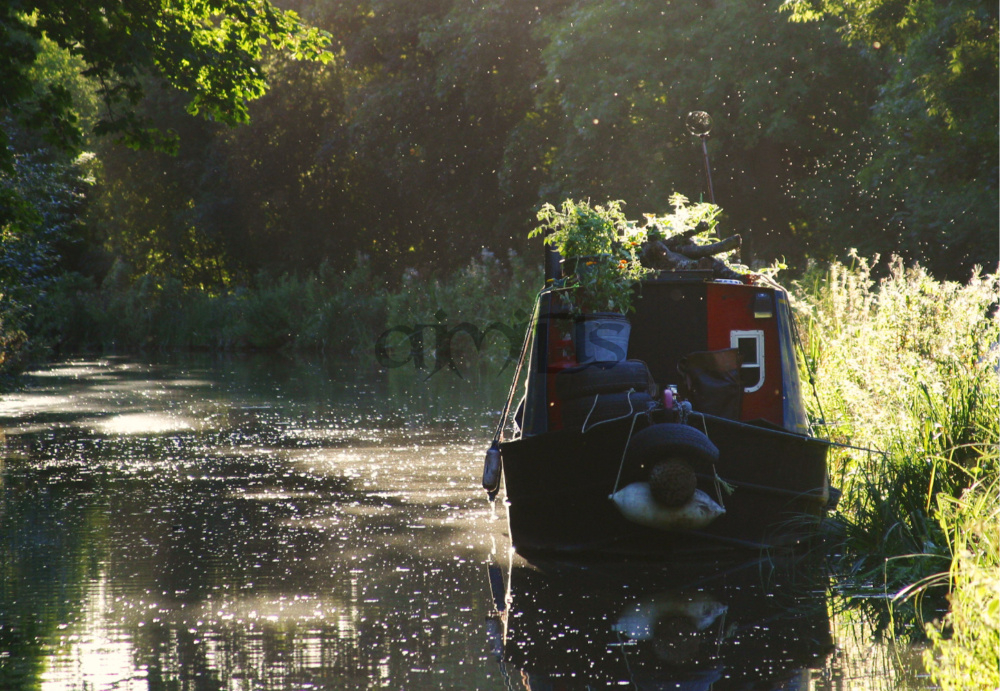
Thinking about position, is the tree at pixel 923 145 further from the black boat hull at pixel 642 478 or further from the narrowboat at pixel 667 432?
the black boat hull at pixel 642 478

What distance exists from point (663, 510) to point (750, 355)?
6.27 feet

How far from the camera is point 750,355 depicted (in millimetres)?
8789

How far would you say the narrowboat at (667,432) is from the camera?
24.2 ft

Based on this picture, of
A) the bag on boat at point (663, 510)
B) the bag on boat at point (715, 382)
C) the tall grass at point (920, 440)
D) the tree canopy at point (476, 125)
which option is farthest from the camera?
the tree canopy at point (476, 125)

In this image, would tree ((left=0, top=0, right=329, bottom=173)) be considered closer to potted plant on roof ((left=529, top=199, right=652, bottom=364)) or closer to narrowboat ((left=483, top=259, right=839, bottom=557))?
potted plant on roof ((left=529, top=199, right=652, bottom=364))

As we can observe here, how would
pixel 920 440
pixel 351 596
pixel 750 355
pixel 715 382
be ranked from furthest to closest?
pixel 750 355 → pixel 715 382 → pixel 920 440 → pixel 351 596

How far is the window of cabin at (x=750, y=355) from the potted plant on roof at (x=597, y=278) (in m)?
0.80

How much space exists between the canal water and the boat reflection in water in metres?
0.02

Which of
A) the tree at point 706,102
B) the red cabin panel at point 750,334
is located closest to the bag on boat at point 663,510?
the red cabin panel at point 750,334

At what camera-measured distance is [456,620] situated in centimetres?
650

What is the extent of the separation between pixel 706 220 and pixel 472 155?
31308 millimetres

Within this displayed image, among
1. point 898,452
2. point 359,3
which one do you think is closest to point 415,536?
point 898,452

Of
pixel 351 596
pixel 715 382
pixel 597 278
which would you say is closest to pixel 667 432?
pixel 715 382

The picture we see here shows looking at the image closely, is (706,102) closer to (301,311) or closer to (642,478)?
(301,311)
